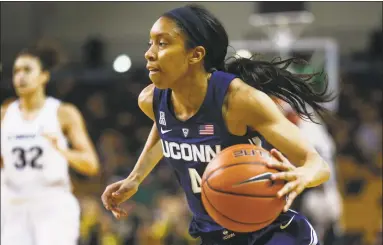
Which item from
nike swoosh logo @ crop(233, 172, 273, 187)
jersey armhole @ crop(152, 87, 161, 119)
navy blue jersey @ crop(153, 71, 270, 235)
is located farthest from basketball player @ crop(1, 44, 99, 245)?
nike swoosh logo @ crop(233, 172, 273, 187)

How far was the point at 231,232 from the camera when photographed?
3531 millimetres

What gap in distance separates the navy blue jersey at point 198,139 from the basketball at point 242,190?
332 mm

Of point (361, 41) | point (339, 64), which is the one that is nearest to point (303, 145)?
point (339, 64)

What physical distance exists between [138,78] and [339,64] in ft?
10.6

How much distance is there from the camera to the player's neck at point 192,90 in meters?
3.58

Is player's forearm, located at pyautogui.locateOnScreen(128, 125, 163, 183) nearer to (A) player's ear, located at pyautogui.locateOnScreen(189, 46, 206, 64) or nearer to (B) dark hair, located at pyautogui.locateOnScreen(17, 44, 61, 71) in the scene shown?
(A) player's ear, located at pyautogui.locateOnScreen(189, 46, 206, 64)

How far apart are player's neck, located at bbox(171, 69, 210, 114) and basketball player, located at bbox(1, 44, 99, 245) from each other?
1.90 m

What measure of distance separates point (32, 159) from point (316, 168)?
9.44 ft

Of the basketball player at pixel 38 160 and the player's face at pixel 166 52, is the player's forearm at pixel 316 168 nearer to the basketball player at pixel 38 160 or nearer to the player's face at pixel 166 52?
the player's face at pixel 166 52

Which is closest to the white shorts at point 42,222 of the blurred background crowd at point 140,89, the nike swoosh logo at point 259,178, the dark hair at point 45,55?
the dark hair at point 45,55

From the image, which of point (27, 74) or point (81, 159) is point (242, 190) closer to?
point (81, 159)

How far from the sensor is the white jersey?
17.7 ft

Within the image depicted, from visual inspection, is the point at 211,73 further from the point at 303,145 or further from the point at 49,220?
the point at 49,220

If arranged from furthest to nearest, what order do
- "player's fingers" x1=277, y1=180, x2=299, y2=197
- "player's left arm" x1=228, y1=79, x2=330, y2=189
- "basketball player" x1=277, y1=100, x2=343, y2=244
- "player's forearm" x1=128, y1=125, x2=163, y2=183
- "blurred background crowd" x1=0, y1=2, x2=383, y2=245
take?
"blurred background crowd" x1=0, y1=2, x2=383, y2=245 → "basketball player" x1=277, y1=100, x2=343, y2=244 → "player's forearm" x1=128, y1=125, x2=163, y2=183 → "player's left arm" x1=228, y1=79, x2=330, y2=189 → "player's fingers" x1=277, y1=180, x2=299, y2=197
